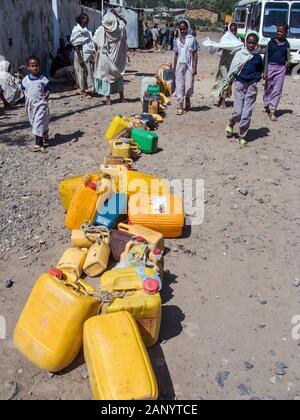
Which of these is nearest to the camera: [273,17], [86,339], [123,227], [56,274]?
[86,339]

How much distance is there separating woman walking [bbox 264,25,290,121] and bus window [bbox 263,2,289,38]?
7400 millimetres

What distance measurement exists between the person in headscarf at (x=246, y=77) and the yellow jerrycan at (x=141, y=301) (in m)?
4.18

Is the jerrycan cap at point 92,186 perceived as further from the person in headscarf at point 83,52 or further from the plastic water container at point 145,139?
the person in headscarf at point 83,52

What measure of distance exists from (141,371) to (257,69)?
5104 mm

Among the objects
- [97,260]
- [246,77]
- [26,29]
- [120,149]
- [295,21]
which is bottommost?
[97,260]

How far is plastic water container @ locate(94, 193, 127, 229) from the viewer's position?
3645 mm

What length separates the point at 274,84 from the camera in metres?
7.55

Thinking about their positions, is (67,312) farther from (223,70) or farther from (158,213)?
(223,70)

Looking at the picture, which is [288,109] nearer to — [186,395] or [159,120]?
[159,120]

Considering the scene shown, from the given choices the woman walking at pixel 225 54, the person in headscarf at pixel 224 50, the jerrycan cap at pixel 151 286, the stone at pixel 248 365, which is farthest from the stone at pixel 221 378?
the woman walking at pixel 225 54

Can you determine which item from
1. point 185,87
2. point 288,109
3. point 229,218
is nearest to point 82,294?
point 229,218

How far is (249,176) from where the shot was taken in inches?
207

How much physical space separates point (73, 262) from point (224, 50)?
6.84 meters

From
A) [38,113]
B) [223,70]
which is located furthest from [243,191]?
[223,70]
